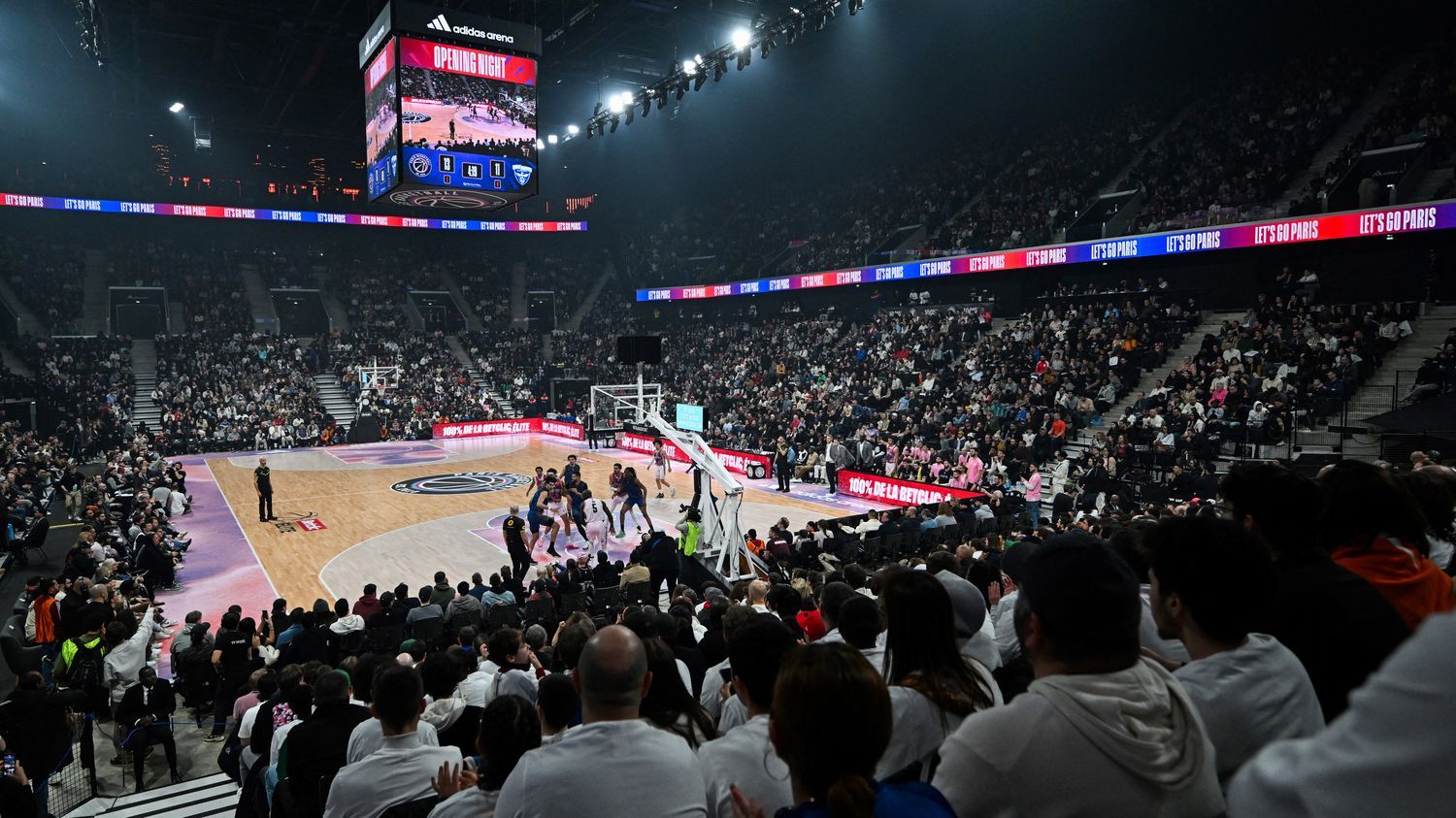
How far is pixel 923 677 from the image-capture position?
2.81 metres

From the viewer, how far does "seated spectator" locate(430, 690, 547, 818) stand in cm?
295

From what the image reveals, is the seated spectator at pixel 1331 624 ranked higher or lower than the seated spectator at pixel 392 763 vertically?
higher

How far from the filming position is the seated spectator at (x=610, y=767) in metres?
2.45

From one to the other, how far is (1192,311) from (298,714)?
82.0 ft

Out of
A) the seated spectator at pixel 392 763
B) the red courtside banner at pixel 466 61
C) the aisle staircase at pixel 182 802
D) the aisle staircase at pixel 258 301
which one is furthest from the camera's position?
the aisle staircase at pixel 258 301

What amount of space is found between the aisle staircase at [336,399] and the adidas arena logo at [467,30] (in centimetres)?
2225

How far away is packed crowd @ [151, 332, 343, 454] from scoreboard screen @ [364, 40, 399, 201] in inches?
667

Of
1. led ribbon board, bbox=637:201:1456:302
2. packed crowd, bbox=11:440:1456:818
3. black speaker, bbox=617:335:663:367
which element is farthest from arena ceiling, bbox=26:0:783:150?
packed crowd, bbox=11:440:1456:818

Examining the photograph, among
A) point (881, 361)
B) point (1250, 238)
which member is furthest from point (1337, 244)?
point (881, 361)

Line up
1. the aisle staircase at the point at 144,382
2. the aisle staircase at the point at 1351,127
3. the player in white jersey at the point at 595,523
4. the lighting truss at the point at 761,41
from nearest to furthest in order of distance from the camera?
the player in white jersey at the point at 595,523, the aisle staircase at the point at 1351,127, the lighting truss at the point at 761,41, the aisle staircase at the point at 144,382

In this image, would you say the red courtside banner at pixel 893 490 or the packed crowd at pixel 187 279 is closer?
the red courtside banner at pixel 893 490

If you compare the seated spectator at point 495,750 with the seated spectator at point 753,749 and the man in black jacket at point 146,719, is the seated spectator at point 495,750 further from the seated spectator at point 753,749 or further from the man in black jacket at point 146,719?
the man in black jacket at point 146,719


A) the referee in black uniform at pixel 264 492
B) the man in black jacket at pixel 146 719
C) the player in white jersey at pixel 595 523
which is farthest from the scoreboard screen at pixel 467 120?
the man in black jacket at pixel 146 719

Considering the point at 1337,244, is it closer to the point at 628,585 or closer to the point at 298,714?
the point at 628,585
